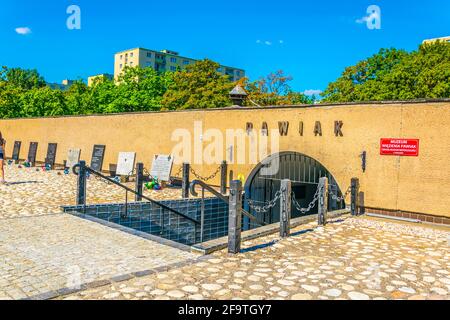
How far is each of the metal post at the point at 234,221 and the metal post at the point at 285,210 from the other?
1576 millimetres

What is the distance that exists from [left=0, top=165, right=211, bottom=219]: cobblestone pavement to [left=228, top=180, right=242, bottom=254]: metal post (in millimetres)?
5554

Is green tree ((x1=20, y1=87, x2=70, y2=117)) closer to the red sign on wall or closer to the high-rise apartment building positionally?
the red sign on wall

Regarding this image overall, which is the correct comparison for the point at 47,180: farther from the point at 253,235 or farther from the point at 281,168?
the point at 253,235

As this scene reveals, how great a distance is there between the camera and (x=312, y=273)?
5.76 metres

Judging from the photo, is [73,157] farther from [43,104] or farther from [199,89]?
[43,104]

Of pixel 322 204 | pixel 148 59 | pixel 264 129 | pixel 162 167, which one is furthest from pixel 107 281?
pixel 148 59

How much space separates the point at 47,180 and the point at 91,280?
44.3 ft

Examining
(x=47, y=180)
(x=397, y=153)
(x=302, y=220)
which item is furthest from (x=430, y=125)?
(x=47, y=180)

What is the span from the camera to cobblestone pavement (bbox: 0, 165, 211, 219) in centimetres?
1031

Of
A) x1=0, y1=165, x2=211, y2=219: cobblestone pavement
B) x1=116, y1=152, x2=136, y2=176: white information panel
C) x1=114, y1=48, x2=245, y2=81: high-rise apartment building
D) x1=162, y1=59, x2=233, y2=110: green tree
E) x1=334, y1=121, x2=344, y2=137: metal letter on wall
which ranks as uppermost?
x1=114, y1=48, x2=245, y2=81: high-rise apartment building

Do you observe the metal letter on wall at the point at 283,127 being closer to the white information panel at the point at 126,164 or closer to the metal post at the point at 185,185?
the metal post at the point at 185,185

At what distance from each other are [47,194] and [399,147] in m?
11.3

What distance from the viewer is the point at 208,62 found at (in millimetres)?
42875

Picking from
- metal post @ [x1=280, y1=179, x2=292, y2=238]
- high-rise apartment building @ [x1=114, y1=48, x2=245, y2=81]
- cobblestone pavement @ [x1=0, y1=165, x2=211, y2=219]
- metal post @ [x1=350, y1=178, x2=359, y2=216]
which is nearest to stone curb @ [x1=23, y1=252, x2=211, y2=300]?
metal post @ [x1=280, y1=179, x2=292, y2=238]
